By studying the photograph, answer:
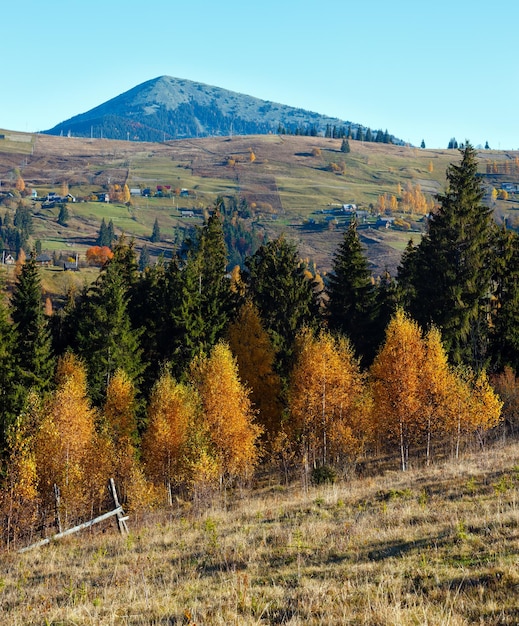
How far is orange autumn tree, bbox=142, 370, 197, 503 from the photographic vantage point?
4162 cm

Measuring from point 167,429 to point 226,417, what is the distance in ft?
14.5

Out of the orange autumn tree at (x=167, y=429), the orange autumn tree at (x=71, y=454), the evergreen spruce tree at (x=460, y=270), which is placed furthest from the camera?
the evergreen spruce tree at (x=460, y=270)

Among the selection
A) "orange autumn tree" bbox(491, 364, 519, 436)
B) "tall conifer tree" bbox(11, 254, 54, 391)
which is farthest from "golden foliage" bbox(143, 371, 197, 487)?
"orange autumn tree" bbox(491, 364, 519, 436)

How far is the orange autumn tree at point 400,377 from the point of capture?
126 feet

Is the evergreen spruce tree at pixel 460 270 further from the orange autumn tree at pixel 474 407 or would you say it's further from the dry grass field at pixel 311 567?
Result: the dry grass field at pixel 311 567

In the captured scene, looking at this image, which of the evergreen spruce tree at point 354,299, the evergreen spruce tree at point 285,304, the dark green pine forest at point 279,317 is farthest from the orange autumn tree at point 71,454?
the evergreen spruce tree at point 354,299

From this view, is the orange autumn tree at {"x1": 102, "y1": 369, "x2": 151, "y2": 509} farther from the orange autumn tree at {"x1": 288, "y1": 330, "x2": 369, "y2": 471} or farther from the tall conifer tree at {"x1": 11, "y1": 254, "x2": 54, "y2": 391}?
the orange autumn tree at {"x1": 288, "y1": 330, "x2": 369, "y2": 471}

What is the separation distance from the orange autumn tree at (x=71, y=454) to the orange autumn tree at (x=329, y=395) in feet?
45.1

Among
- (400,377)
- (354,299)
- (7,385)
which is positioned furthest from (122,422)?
(354,299)

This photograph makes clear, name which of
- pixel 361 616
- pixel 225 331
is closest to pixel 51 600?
pixel 361 616

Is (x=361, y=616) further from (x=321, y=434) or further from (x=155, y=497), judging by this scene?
(x=321, y=434)

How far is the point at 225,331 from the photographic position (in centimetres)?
5325

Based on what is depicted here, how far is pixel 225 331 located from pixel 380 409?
1817 centimetres

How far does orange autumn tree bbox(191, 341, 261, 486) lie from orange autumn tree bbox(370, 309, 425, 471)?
886 centimetres
